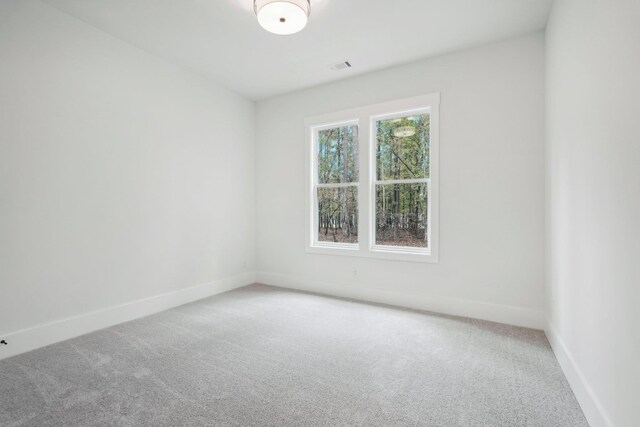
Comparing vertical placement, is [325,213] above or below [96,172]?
below

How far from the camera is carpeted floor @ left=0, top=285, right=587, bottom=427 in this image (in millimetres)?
1778

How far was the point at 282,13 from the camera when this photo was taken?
245cm

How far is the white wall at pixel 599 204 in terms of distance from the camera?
1.29 m

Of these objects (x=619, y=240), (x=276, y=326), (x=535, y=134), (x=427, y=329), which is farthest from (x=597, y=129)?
(x=276, y=326)

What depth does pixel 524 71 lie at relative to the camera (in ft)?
10.2

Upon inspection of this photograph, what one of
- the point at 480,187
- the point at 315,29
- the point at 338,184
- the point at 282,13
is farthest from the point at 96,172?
the point at 480,187

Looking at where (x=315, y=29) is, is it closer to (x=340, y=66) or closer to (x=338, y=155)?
(x=340, y=66)

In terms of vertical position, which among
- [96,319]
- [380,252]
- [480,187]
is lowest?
[96,319]

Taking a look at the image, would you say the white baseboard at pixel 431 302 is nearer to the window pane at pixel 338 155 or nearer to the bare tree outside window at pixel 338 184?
the bare tree outside window at pixel 338 184

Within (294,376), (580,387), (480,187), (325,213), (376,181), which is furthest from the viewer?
(325,213)

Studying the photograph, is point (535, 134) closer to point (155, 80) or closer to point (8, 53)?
point (155, 80)

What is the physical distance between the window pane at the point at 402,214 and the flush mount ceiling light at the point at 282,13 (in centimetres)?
218

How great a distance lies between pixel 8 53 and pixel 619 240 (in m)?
4.28

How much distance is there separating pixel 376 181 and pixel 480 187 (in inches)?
49.0
